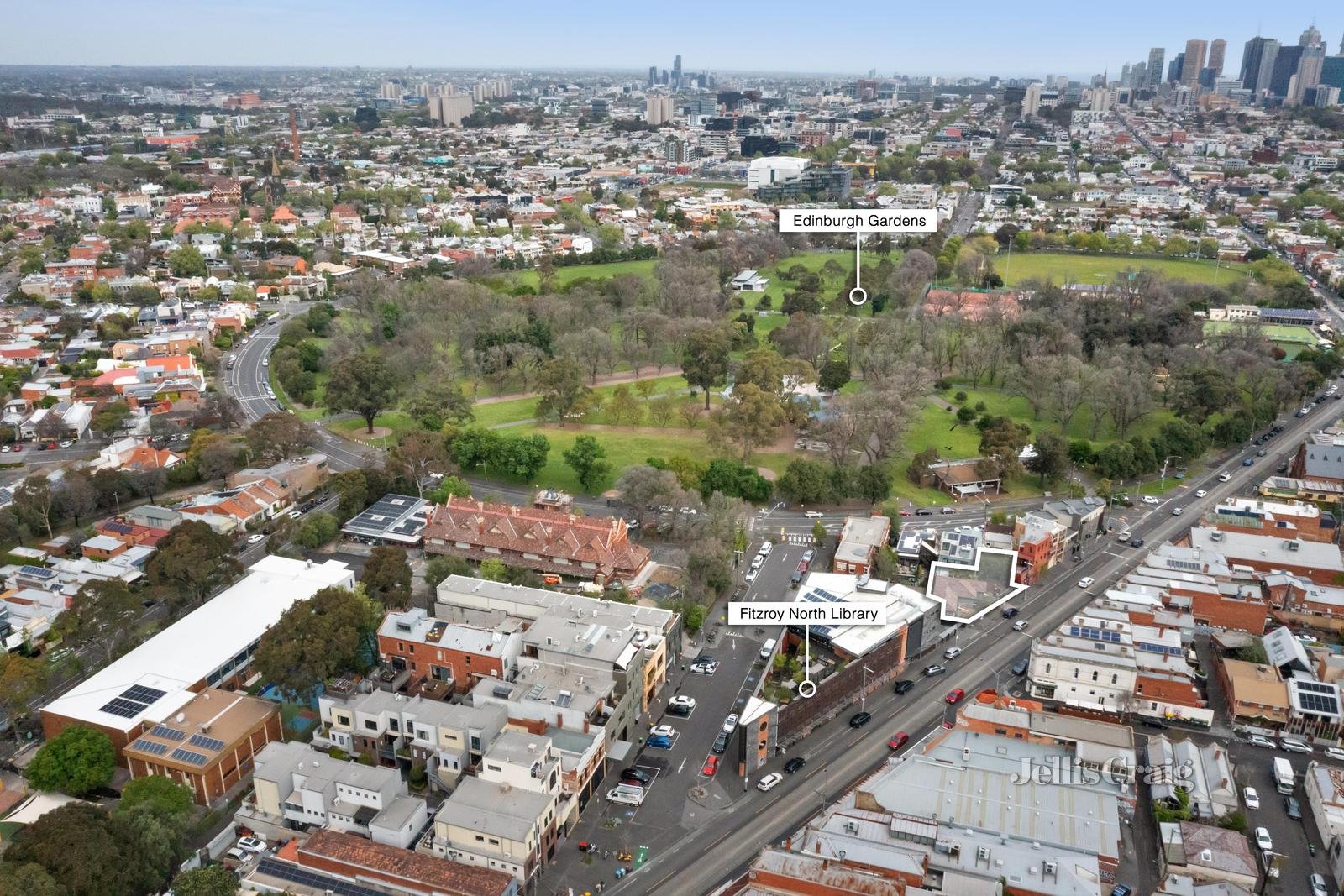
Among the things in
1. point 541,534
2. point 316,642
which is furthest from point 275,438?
point 316,642

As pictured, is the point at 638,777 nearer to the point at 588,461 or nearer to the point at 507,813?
the point at 507,813

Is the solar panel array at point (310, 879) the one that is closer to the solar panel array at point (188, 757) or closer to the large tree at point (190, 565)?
the solar panel array at point (188, 757)

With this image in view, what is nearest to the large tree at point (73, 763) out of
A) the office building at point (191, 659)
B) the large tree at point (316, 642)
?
the office building at point (191, 659)

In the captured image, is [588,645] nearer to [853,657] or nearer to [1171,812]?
[853,657]

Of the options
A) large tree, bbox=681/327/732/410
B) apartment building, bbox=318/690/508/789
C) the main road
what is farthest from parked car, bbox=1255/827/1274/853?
large tree, bbox=681/327/732/410

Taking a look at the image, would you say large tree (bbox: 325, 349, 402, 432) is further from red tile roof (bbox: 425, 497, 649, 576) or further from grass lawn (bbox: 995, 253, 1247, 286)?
grass lawn (bbox: 995, 253, 1247, 286)

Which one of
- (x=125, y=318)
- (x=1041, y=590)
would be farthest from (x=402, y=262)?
(x=1041, y=590)
